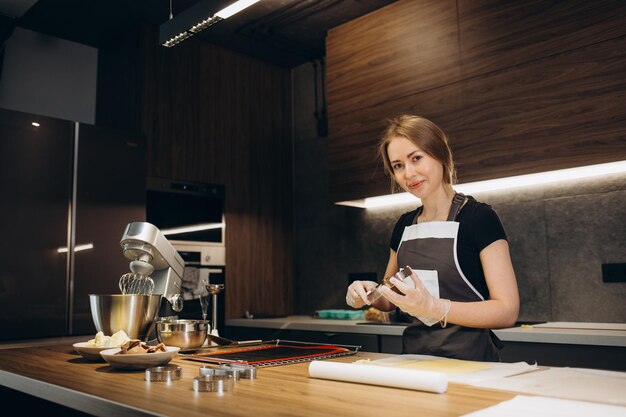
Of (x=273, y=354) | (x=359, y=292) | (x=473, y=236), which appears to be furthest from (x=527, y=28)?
(x=273, y=354)

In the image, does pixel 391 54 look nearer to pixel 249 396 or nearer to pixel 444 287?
pixel 444 287

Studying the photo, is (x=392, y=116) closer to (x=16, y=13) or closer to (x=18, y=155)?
(x=18, y=155)

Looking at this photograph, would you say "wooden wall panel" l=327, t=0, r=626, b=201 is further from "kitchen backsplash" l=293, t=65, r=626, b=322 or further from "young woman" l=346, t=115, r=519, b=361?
"young woman" l=346, t=115, r=519, b=361

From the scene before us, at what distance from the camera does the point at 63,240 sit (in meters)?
2.77

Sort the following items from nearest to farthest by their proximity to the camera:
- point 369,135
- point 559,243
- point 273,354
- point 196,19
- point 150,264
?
1. point 273,354
2. point 150,264
3. point 196,19
4. point 559,243
5. point 369,135

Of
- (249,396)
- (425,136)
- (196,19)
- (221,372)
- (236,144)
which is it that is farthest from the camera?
(236,144)

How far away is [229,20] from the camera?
340 centimetres

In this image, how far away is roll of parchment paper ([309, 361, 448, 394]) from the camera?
3.18ft

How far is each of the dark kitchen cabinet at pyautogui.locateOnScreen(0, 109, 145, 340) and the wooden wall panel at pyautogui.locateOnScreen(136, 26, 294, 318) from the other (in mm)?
396

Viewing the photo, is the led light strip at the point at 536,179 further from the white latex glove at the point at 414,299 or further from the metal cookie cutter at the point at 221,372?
the metal cookie cutter at the point at 221,372

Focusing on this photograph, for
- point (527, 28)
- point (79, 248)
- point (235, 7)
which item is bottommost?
point (79, 248)

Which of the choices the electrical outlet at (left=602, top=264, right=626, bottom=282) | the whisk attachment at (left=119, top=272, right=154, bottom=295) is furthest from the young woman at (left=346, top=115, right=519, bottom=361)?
the electrical outlet at (left=602, top=264, right=626, bottom=282)

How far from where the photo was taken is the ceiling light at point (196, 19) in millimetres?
2027

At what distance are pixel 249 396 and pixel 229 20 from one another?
285cm
